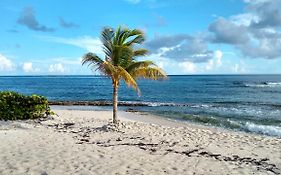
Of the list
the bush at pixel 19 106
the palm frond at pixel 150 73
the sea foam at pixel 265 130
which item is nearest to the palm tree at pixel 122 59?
the palm frond at pixel 150 73

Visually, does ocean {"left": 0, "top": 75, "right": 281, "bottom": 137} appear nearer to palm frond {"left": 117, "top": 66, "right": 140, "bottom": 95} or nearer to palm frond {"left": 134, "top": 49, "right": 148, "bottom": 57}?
palm frond {"left": 117, "top": 66, "right": 140, "bottom": 95}

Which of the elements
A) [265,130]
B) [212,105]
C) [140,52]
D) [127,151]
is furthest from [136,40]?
[212,105]

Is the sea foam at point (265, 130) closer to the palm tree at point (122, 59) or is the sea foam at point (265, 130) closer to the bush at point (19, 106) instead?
the palm tree at point (122, 59)

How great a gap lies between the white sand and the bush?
4.65 feet

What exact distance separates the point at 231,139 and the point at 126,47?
247 inches

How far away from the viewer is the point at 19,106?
1747 centimetres

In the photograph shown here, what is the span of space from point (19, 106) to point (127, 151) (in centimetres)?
910

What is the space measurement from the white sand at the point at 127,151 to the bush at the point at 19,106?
1417 millimetres

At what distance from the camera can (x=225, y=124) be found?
21.7 meters

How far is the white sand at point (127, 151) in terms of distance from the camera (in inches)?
347

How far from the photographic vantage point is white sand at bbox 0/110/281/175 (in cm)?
882

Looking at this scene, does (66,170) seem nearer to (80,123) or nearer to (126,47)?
(126,47)

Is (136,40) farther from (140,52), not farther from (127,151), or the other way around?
(127,151)

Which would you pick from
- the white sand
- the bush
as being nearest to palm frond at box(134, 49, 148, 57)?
the white sand
